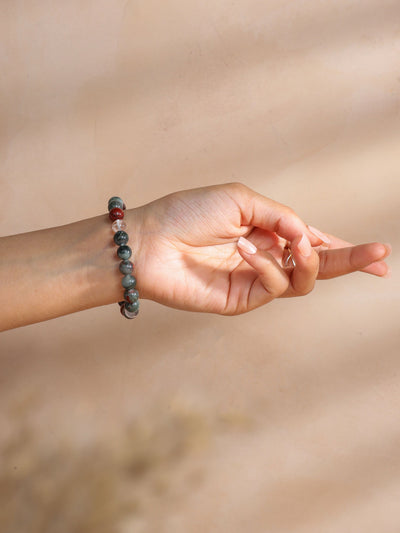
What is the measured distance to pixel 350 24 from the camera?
1211mm

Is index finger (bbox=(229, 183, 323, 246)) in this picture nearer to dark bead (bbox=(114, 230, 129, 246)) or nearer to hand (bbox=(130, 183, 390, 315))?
hand (bbox=(130, 183, 390, 315))

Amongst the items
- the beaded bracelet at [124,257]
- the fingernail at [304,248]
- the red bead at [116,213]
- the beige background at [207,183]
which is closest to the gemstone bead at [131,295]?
the beaded bracelet at [124,257]

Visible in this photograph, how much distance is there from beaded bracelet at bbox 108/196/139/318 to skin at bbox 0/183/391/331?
0.02 metres

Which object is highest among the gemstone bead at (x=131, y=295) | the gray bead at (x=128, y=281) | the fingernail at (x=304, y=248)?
the fingernail at (x=304, y=248)

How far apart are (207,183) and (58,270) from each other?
0.49m

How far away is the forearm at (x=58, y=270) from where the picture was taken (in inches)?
34.2

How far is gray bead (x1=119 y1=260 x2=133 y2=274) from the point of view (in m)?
0.85

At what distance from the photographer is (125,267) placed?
0.85m

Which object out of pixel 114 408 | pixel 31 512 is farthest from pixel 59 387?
pixel 31 512

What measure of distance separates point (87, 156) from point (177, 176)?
22 centimetres

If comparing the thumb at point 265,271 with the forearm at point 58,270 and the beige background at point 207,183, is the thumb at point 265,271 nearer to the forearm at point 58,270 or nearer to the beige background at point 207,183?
the forearm at point 58,270

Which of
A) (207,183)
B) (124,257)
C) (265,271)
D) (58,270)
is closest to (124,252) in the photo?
(124,257)

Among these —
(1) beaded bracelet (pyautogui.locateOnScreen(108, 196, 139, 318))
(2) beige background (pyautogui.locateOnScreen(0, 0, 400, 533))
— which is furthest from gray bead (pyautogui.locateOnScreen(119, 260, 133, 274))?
(2) beige background (pyautogui.locateOnScreen(0, 0, 400, 533))

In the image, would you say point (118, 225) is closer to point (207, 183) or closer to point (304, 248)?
point (304, 248)
